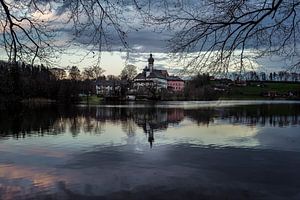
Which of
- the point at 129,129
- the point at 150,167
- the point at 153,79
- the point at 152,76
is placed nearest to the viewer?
the point at 150,167

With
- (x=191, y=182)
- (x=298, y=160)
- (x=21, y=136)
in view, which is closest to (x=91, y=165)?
(x=191, y=182)

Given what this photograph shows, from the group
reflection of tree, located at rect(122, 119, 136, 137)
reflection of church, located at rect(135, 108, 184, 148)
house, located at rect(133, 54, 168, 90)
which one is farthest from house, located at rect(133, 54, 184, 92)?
reflection of tree, located at rect(122, 119, 136, 137)

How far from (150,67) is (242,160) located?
157611 millimetres

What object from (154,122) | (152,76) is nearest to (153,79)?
(152,76)

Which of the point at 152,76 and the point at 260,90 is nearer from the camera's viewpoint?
the point at 260,90

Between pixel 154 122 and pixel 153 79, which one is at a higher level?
pixel 153 79

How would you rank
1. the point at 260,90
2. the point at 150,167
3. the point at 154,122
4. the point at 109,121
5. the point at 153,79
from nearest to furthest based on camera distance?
the point at 150,167
the point at 154,122
the point at 109,121
the point at 260,90
the point at 153,79

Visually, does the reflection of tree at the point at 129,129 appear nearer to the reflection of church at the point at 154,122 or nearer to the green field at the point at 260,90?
the reflection of church at the point at 154,122

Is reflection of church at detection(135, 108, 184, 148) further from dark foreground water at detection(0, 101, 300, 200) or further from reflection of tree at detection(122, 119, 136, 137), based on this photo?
dark foreground water at detection(0, 101, 300, 200)

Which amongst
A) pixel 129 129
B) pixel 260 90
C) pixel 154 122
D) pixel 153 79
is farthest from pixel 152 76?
pixel 129 129

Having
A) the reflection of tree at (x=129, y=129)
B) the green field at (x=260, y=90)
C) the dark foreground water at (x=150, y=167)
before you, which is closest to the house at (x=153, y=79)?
the green field at (x=260, y=90)

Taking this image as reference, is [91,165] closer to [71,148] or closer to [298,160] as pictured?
[71,148]

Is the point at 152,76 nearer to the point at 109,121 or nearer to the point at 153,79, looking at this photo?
the point at 153,79

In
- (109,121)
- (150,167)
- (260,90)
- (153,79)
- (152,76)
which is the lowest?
(109,121)
